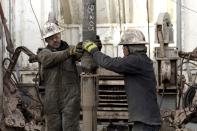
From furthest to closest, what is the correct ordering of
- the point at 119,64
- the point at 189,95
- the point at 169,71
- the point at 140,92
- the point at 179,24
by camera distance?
1. the point at 179,24
2. the point at 189,95
3. the point at 169,71
4. the point at 140,92
5. the point at 119,64

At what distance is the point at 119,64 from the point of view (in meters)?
5.79

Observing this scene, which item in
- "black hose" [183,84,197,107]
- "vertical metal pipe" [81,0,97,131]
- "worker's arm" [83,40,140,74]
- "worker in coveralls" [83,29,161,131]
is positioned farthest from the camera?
"black hose" [183,84,197,107]

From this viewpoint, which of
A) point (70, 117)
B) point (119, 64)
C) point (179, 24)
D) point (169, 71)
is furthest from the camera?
point (179, 24)

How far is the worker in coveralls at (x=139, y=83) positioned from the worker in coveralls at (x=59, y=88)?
0.92 metres

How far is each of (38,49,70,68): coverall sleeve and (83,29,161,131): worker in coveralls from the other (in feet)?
2.49

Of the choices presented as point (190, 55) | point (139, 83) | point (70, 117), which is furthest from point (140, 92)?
point (190, 55)

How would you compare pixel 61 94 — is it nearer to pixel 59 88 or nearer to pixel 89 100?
pixel 59 88

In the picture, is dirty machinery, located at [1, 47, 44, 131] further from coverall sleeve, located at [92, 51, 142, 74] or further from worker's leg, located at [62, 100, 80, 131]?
coverall sleeve, located at [92, 51, 142, 74]

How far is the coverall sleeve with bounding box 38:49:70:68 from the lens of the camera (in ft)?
20.9

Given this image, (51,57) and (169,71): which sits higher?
(51,57)

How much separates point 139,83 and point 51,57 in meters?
1.17

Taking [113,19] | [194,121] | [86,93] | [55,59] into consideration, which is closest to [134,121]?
[86,93]

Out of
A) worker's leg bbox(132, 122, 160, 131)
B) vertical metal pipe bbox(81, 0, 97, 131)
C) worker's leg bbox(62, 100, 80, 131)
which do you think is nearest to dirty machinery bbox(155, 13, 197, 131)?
worker's leg bbox(62, 100, 80, 131)

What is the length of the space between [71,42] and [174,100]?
2.75 m
